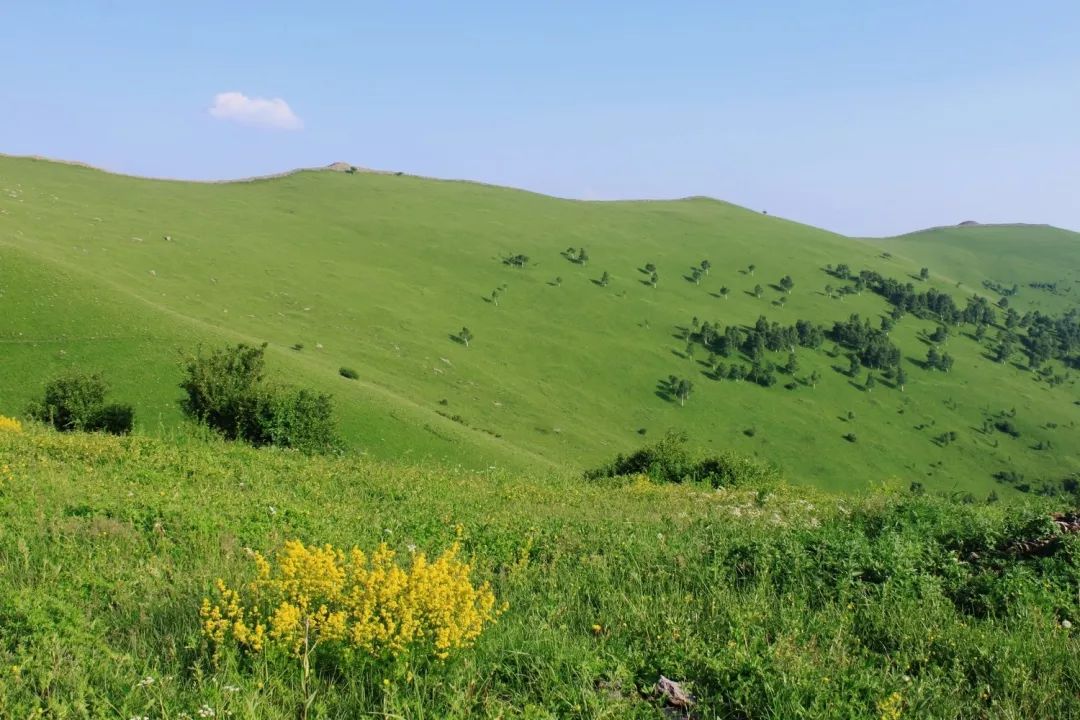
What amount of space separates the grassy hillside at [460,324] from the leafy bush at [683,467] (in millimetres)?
14625

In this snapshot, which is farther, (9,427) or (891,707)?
(9,427)

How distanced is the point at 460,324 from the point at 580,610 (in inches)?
4154

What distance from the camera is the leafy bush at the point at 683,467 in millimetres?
25469

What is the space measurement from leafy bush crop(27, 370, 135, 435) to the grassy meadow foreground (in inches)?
698

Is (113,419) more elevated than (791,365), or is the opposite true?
(113,419)

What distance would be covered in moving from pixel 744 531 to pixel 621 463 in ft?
58.7

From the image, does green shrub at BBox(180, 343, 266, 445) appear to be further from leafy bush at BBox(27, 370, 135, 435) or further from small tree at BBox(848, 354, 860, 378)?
small tree at BBox(848, 354, 860, 378)

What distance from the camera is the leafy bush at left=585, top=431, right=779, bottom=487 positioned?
83.6 feet

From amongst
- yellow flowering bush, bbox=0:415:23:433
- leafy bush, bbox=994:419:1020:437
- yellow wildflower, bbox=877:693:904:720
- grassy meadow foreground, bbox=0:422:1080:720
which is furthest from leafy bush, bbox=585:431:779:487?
leafy bush, bbox=994:419:1020:437

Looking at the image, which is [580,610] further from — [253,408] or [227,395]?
[227,395]

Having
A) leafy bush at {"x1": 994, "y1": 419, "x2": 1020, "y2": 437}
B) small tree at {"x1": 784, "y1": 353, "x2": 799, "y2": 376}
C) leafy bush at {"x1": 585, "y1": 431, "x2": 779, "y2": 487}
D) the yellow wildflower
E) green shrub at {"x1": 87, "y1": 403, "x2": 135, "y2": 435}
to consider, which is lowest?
leafy bush at {"x1": 994, "y1": 419, "x2": 1020, "y2": 437}

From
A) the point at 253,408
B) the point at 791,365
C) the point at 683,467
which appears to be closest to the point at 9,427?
the point at 253,408

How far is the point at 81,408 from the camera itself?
2853 cm

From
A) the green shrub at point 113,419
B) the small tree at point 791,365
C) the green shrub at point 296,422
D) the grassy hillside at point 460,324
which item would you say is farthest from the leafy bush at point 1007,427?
the green shrub at point 113,419
